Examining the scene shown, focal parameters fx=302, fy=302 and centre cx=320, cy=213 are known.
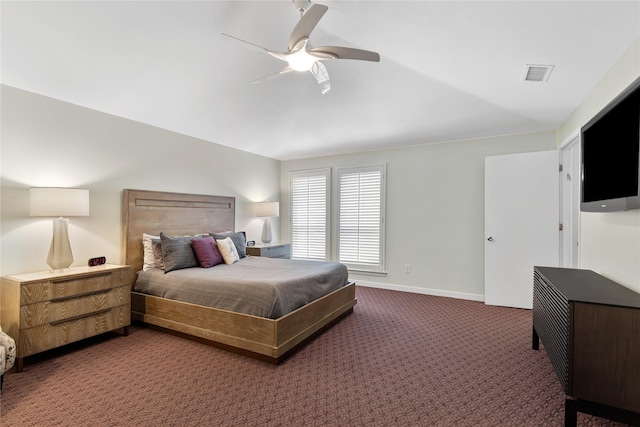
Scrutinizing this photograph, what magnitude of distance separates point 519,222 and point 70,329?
204 inches

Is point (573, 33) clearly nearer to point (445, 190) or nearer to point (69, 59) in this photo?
point (445, 190)

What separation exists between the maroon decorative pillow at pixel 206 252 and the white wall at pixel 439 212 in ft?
9.04

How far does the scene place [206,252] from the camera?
370cm

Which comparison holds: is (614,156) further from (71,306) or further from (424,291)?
(71,306)

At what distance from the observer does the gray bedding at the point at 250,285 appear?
271 centimetres

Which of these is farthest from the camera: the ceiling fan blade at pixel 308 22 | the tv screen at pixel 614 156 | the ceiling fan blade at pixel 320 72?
the ceiling fan blade at pixel 320 72

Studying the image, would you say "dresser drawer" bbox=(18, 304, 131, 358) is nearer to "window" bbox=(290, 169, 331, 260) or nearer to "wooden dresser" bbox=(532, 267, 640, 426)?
"window" bbox=(290, 169, 331, 260)

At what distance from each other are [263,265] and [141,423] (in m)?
2.06

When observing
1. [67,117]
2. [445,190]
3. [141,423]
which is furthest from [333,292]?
[67,117]

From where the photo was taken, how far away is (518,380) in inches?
91.4

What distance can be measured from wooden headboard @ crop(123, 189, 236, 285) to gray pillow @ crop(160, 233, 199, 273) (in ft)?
1.46

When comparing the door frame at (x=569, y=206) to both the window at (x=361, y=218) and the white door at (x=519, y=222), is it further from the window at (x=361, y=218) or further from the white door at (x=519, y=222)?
the window at (x=361, y=218)

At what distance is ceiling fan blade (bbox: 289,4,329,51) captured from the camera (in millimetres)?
1702

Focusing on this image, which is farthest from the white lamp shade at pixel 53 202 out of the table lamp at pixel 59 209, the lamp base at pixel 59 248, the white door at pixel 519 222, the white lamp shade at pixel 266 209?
the white door at pixel 519 222
